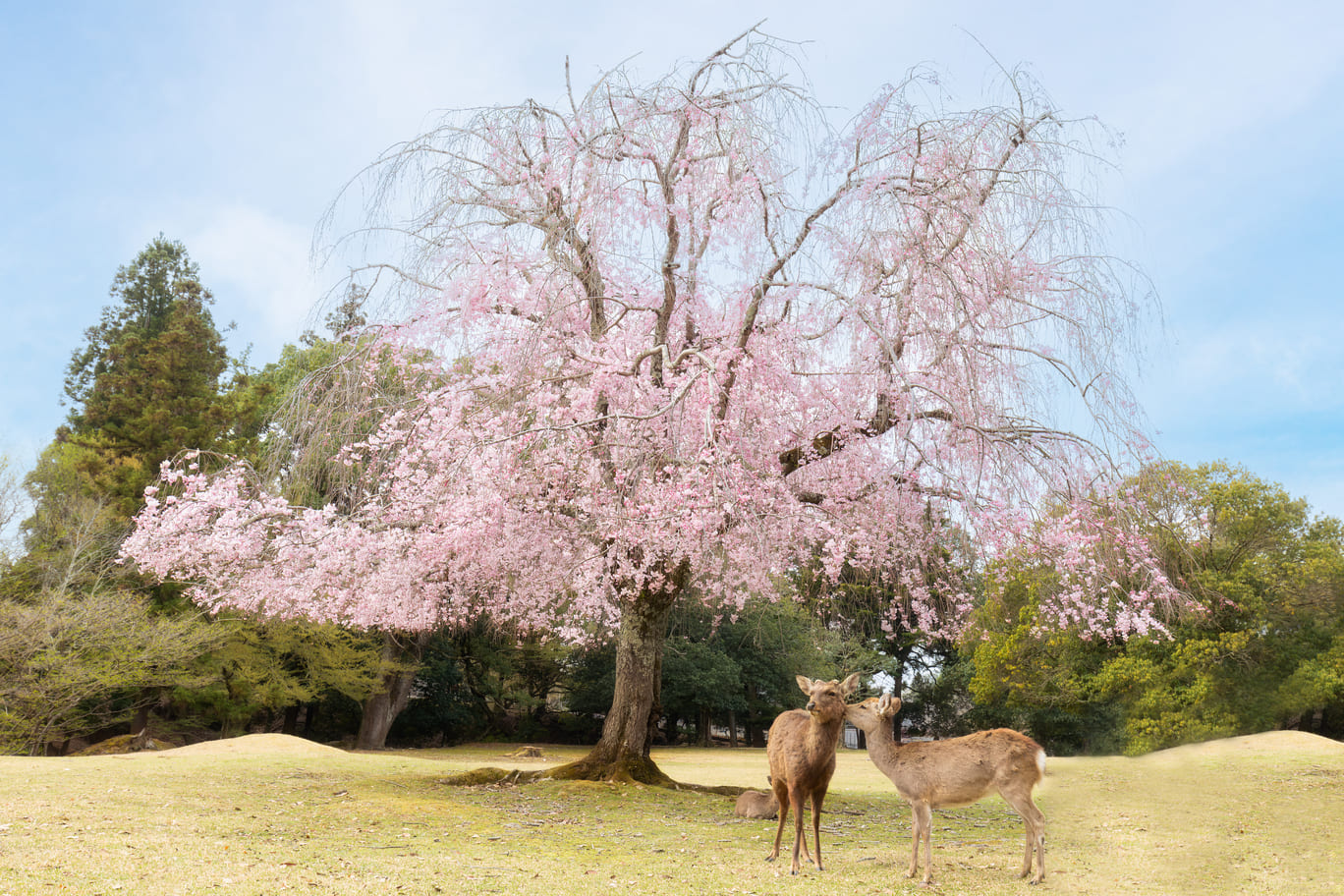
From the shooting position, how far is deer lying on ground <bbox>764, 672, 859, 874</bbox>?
597 cm

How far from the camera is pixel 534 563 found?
450 inches

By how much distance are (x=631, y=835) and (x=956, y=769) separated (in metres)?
3.35

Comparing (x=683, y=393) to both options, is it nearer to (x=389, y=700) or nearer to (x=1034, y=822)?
(x=1034, y=822)

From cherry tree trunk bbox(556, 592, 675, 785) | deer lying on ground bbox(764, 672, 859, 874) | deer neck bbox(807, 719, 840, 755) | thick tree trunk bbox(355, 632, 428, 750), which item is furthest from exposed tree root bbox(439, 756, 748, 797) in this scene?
thick tree trunk bbox(355, 632, 428, 750)

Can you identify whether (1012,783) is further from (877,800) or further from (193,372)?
(193,372)

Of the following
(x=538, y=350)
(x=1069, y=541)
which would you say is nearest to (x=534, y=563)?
(x=538, y=350)

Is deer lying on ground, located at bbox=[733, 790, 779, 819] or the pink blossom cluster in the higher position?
the pink blossom cluster

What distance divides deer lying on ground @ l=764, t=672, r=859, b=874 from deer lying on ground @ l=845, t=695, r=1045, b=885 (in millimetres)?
189

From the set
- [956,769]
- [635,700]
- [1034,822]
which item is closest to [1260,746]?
[1034,822]

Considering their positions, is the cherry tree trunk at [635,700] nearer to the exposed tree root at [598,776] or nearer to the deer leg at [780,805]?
the exposed tree root at [598,776]

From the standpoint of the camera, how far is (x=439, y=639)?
82.7 ft

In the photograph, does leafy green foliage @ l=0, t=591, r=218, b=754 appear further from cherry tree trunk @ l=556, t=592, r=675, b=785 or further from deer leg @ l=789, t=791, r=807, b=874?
deer leg @ l=789, t=791, r=807, b=874

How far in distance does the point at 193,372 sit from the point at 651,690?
18.1 metres

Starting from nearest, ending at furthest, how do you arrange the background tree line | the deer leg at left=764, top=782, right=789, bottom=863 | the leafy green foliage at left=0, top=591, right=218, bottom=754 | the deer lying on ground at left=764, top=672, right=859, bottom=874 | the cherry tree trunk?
the deer lying on ground at left=764, top=672, right=859, bottom=874, the deer leg at left=764, top=782, right=789, bottom=863, the background tree line, the cherry tree trunk, the leafy green foliage at left=0, top=591, right=218, bottom=754
